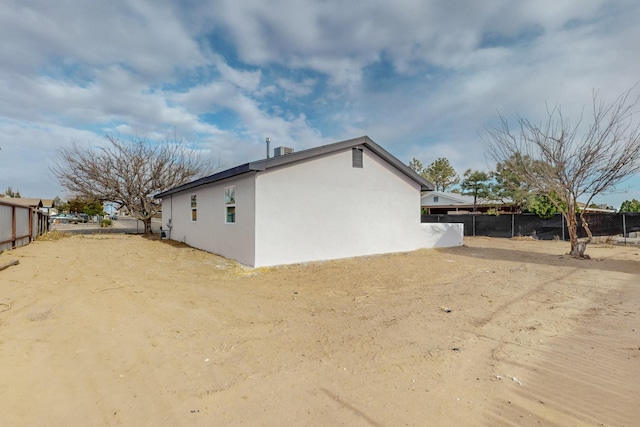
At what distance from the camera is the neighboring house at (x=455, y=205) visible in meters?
26.0

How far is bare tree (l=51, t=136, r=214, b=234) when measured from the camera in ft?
59.1

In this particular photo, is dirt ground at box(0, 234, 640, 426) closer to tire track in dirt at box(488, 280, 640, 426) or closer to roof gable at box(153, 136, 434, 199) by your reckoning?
tire track in dirt at box(488, 280, 640, 426)

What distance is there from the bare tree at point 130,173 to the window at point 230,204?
37.9ft

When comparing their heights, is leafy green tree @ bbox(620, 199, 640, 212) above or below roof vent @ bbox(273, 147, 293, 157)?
below

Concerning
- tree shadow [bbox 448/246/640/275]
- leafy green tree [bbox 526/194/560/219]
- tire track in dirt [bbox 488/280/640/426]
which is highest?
leafy green tree [bbox 526/194/560/219]

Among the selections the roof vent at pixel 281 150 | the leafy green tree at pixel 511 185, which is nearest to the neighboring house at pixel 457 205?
the leafy green tree at pixel 511 185

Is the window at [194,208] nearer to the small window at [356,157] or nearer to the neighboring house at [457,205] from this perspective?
the small window at [356,157]

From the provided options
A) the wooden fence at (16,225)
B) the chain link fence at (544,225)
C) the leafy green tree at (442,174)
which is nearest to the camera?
the wooden fence at (16,225)

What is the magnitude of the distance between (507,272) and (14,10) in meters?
13.0

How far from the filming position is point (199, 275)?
7031 millimetres

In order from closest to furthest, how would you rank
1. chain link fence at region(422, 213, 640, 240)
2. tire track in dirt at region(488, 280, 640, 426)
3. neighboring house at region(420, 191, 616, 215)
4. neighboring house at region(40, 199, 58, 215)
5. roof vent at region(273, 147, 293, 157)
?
tire track in dirt at region(488, 280, 640, 426)
roof vent at region(273, 147, 293, 157)
chain link fence at region(422, 213, 640, 240)
neighboring house at region(420, 191, 616, 215)
neighboring house at region(40, 199, 58, 215)

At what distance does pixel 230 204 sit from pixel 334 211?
3.12m

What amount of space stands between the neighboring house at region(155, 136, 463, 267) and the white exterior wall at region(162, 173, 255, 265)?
0.03 meters

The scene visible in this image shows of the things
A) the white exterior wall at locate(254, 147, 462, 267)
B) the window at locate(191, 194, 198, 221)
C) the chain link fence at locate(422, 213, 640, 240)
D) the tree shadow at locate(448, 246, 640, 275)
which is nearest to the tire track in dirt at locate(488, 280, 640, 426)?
the tree shadow at locate(448, 246, 640, 275)
